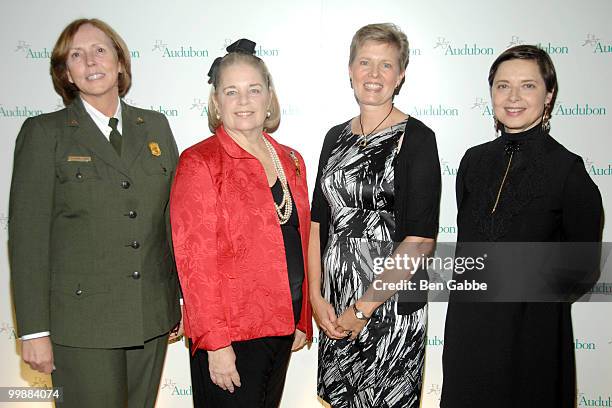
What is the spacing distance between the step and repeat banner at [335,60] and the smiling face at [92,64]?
2.61 ft

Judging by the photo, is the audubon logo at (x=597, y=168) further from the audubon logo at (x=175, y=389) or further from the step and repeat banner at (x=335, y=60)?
the audubon logo at (x=175, y=389)

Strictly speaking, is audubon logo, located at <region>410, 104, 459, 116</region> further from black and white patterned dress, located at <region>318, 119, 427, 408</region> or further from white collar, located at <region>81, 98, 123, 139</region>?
white collar, located at <region>81, 98, 123, 139</region>

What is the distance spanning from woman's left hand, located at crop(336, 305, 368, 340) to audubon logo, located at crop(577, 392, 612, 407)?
1.69m

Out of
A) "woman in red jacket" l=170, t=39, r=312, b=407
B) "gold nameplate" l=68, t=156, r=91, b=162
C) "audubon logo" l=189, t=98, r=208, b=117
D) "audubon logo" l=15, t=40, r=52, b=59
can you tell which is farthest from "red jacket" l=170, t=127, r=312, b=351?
"audubon logo" l=15, t=40, r=52, b=59

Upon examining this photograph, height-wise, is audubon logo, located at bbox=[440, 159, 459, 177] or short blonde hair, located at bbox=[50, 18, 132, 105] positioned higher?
short blonde hair, located at bbox=[50, 18, 132, 105]

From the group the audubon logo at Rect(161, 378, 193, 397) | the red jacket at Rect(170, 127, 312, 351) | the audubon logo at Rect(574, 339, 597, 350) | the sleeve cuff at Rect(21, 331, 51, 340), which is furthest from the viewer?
the audubon logo at Rect(161, 378, 193, 397)

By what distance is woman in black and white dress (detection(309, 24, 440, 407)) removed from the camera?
200cm

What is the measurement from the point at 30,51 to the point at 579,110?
9.84 feet

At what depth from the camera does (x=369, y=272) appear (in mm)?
2078

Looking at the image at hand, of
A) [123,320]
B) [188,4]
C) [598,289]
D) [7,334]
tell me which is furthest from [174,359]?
[598,289]

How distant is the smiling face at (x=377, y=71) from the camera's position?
6.79 ft

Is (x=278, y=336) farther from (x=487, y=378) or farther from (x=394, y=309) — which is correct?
(x=487, y=378)

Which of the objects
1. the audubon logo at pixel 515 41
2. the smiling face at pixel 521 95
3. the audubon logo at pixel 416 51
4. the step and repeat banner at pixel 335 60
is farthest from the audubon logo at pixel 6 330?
the audubon logo at pixel 515 41

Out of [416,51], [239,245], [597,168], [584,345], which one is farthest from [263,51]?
[584,345]
